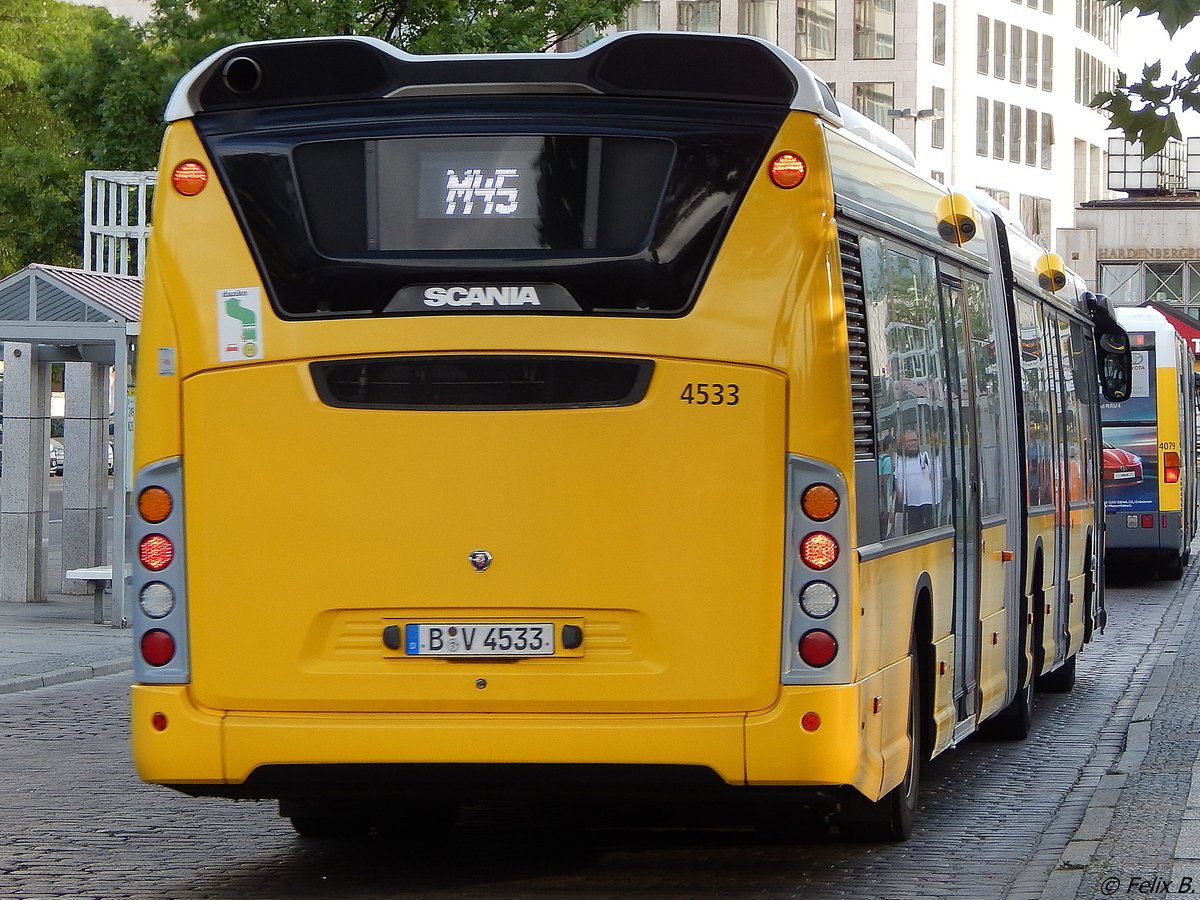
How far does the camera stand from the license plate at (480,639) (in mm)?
7383

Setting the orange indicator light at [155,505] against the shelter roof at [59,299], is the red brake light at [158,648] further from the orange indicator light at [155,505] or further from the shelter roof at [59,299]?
the shelter roof at [59,299]

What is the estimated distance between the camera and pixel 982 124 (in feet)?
283

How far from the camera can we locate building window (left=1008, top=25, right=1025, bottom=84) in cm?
8856

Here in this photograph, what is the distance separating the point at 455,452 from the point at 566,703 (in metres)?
0.88

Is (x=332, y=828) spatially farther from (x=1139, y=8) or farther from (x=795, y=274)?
(x=1139, y=8)

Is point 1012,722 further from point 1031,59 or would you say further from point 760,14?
point 1031,59

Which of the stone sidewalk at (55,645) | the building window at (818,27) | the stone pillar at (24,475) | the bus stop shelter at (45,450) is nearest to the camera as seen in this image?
the stone sidewalk at (55,645)

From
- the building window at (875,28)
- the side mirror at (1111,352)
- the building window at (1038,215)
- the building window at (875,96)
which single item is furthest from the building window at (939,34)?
the side mirror at (1111,352)

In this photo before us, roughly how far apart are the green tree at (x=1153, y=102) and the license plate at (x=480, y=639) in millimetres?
3765

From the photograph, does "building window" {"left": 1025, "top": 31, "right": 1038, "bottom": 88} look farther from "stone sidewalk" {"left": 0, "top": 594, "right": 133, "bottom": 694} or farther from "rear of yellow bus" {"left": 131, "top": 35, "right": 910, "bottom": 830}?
"rear of yellow bus" {"left": 131, "top": 35, "right": 910, "bottom": 830}

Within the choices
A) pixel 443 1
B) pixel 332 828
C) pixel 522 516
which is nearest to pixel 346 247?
pixel 522 516

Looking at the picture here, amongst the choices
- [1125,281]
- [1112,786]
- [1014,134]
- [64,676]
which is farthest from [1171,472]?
[1014,134]

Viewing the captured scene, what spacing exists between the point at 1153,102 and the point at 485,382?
12.0ft

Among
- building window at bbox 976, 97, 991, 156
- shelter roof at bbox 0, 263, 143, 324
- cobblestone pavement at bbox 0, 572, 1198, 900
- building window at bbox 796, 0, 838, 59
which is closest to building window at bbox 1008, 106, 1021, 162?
building window at bbox 976, 97, 991, 156
